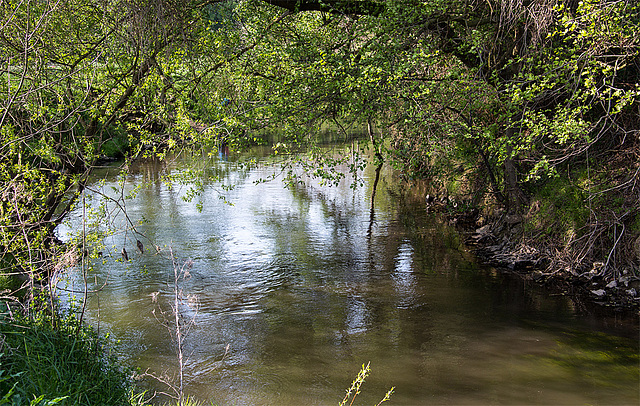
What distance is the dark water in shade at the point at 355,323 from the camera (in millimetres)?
6723

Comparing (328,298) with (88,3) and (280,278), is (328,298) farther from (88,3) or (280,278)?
(88,3)

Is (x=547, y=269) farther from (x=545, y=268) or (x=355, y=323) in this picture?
(x=355, y=323)

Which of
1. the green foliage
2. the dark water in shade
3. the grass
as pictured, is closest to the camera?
the grass

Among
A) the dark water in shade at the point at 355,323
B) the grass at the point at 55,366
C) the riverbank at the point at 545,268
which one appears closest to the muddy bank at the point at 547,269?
the riverbank at the point at 545,268

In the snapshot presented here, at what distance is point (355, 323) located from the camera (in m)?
8.59

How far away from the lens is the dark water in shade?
672cm

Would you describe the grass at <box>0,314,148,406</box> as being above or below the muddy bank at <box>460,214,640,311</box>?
above

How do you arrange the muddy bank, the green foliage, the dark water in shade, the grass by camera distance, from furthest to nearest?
1. the green foliage
2. the muddy bank
3. the dark water in shade
4. the grass

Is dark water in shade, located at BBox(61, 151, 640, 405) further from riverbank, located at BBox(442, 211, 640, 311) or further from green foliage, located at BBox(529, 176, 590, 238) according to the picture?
green foliage, located at BBox(529, 176, 590, 238)

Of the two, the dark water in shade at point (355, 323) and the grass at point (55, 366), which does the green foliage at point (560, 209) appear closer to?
the dark water in shade at point (355, 323)

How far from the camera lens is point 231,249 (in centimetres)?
1227

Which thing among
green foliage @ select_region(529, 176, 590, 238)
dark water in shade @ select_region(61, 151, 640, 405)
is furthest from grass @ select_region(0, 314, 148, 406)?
green foliage @ select_region(529, 176, 590, 238)

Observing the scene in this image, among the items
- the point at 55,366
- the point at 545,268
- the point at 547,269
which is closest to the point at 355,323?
the point at 547,269

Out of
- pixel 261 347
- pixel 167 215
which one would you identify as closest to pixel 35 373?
pixel 261 347
